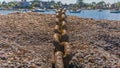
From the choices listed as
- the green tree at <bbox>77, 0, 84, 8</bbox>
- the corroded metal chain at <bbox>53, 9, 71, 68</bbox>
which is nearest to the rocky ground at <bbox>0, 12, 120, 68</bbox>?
the corroded metal chain at <bbox>53, 9, 71, 68</bbox>

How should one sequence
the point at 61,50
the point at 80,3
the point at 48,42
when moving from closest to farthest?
the point at 61,50, the point at 48,42, the point at 80,3

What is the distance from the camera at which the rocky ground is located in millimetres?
8930

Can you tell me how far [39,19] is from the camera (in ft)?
52.7

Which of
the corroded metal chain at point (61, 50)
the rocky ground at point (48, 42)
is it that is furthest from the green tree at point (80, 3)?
the corroded metal chain at point (61, 50)

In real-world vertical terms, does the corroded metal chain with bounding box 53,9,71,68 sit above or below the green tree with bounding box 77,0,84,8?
above

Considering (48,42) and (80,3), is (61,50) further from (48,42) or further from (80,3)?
(80,3)

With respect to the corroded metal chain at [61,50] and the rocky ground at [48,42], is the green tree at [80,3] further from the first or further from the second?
the corroded metal chain at [61,50]

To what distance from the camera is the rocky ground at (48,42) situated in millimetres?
8930

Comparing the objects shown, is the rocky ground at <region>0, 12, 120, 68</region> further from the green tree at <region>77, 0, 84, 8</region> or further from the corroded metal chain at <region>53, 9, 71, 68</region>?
the green tree at <region>77, 0, 84, 8</region>

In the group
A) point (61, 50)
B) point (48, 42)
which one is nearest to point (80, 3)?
point (48, 42)

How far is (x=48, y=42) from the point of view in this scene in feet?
40.0

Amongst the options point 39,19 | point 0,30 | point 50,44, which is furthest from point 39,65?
point 39,19

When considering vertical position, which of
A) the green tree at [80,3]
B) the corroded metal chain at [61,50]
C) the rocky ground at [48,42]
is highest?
the corroded metal chain at [61,50]

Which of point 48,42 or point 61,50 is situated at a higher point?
point 61,50
